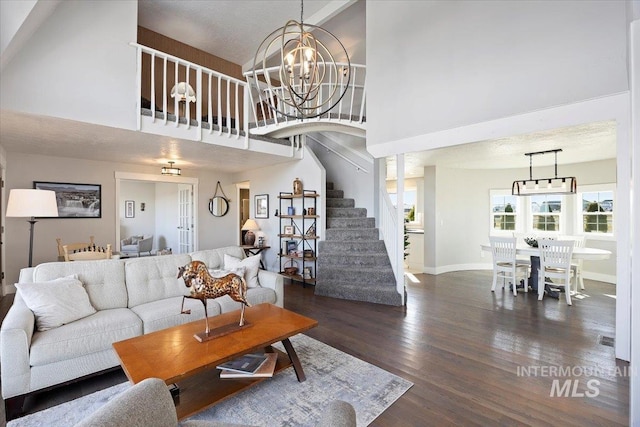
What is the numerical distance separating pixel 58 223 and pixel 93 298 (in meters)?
3.71

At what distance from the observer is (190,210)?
730cm

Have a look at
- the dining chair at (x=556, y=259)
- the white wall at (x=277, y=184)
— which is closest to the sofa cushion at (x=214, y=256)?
the white wall at (x=277, y=184)

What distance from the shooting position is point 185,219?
24.6ft

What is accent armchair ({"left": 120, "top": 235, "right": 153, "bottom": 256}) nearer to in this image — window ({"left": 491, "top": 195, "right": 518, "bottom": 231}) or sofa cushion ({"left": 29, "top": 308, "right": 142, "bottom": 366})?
sofa cushion ({"left": 29, "top": 308, "right": 142, "bottom": 366})

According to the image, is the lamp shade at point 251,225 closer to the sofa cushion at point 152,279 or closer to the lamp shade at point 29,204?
the sofa cushion at point 152,279

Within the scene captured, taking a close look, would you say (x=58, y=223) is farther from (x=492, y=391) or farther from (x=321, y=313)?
(x=492, y=391)

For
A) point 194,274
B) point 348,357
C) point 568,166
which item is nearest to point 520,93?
point 348,357

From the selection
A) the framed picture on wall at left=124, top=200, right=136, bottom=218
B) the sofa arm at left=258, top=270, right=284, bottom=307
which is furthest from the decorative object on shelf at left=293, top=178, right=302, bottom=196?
the framed picture on wall at left=124, top=200, right=136, bottom=218

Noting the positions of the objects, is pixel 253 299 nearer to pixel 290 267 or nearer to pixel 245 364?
pixel 245 364

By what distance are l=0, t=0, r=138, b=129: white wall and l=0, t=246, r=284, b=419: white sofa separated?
1.73 meters

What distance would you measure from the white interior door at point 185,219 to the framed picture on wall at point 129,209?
9.60 ft

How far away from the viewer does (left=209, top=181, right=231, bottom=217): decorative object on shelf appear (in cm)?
745

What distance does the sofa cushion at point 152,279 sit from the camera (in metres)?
3.05

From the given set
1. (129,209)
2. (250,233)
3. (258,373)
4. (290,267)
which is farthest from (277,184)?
(129,209)
